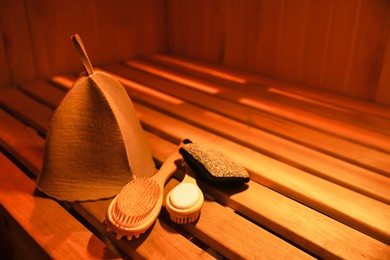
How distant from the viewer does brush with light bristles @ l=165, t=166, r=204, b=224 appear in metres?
0.64

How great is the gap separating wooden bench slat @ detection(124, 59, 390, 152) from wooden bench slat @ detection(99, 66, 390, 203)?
0.24 ft

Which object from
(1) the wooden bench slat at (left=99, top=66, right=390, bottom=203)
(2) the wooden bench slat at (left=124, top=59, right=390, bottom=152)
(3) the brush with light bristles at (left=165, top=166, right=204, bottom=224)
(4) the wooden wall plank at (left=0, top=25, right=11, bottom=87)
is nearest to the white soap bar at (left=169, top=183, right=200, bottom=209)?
(3) the brush with light bristles at (left=165, top=166, right=204, bottom=224)

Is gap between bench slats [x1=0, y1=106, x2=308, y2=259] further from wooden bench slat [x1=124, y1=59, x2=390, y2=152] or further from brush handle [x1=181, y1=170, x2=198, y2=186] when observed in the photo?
wooden bench slat [x1=124, y1=59, x2=390, y2=152]

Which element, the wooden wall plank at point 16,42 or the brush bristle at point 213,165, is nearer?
the brush bristle at point 213,165

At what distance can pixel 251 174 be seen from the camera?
0.81 metres

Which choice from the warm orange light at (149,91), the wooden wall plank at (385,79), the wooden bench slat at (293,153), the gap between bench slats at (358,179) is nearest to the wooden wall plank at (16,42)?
the warm orange light at (149,91)

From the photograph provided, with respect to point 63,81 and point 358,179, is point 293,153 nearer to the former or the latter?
point 358,179

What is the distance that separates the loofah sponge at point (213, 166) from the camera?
2.38 feet

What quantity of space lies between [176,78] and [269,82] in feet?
1.13

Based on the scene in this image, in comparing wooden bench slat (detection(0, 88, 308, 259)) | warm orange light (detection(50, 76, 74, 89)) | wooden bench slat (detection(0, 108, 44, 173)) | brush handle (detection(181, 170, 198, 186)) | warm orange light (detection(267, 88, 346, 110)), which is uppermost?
warm orange light (detection(50, 76, 74, 89))

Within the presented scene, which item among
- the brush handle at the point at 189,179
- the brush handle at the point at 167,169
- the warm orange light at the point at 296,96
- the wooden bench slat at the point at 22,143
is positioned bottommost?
the wooden bench slat at the point at 22,143

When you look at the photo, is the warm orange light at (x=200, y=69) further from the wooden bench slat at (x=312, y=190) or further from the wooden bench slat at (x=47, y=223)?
the wooden bench slat at (x=47, y=223)

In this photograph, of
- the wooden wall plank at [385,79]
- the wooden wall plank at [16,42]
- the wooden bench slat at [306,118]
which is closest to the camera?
the wooden bench slat at [306,118]

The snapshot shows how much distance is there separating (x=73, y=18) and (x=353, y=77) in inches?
40.5
